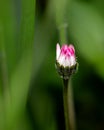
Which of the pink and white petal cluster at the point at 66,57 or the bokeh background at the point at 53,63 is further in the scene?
the bokeh background at the point at 53,63

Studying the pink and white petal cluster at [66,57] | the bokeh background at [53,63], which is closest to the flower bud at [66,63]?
the pink and white petal cluster at [66,57]

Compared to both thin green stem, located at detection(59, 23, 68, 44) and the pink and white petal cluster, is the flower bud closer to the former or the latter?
the pink and white petal cluster

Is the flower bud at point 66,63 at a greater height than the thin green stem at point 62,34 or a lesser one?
lesser

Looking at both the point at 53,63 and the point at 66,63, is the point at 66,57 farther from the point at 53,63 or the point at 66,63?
the point at 53,63

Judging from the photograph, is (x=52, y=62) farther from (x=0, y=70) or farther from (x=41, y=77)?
(x=0, y=70)

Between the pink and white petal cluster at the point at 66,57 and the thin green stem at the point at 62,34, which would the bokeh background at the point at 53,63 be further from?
the pink and white petal cluster at the point at 66,57

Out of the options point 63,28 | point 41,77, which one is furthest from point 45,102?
point 63,28
